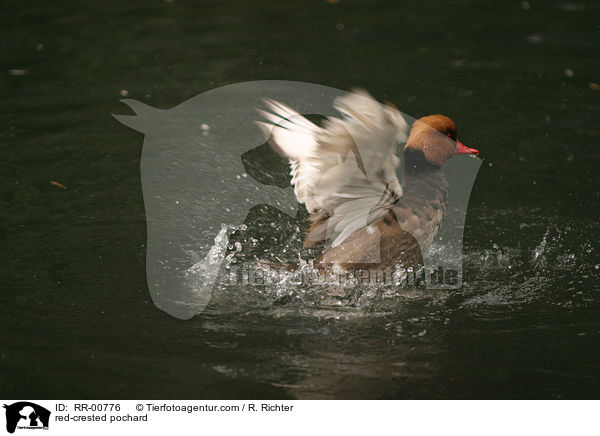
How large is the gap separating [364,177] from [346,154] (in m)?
0.17

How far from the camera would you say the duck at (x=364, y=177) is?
3508 millimetres

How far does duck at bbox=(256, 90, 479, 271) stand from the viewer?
138 inches

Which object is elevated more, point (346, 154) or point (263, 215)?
point (346, 154)

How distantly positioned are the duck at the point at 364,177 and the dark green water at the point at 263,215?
336 mm

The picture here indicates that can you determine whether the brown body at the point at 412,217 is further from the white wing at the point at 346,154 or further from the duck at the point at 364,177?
the white wing at the point at 346,154

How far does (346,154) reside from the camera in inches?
140

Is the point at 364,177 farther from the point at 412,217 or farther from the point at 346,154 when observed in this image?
the point at 412,217

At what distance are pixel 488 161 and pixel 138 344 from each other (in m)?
3.20
